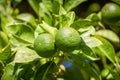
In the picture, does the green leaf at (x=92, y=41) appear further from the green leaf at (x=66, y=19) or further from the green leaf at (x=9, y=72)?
the green leaf at (x=9, y=72)

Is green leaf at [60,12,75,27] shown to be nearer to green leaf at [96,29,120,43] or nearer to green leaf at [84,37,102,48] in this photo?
green leaf at [84,37,102,48]

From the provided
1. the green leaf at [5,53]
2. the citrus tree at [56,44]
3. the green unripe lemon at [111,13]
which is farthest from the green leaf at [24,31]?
the green unripe lemon at [111,13]

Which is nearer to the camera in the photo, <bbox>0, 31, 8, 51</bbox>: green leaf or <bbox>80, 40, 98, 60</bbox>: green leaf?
<bbox>80, 40, 98, 60</bbox>: green leaf

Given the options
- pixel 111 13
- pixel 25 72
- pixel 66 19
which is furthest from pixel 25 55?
pixel 111 13

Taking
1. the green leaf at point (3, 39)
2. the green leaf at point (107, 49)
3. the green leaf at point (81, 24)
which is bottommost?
the green leaf at point (107, 49)

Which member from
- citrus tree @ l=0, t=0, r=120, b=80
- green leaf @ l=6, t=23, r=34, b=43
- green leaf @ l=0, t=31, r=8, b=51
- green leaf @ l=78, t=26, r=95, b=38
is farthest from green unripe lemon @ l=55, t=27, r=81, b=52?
green leaf @ l=0, t=31, r=8, b=51

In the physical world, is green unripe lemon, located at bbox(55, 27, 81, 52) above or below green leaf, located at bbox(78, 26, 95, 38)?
above

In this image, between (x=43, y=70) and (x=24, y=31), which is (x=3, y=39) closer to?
(x=24, y=31)
